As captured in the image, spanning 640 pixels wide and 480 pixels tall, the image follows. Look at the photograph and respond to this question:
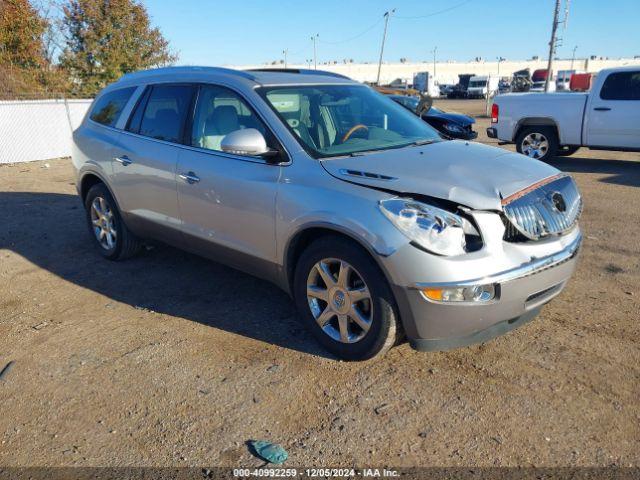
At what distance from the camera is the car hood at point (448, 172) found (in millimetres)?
3188

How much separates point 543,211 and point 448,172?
62cm

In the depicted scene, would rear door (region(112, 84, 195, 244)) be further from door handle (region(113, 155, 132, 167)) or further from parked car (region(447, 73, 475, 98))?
parked car (region(447, 73, 475, 98))

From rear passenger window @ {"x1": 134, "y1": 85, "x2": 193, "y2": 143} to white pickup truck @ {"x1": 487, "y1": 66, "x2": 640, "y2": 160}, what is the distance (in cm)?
872

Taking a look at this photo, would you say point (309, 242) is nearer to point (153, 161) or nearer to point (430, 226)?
Answer: point (430, 226)

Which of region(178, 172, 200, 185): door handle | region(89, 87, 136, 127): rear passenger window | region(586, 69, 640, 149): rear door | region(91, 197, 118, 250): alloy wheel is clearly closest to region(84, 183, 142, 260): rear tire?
region(91, 197, 118, 250): alloy wheel

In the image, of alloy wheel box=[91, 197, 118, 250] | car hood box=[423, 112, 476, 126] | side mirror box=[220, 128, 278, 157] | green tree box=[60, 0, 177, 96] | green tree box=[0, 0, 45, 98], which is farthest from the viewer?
green tree box=[60, 0, 177, 96]

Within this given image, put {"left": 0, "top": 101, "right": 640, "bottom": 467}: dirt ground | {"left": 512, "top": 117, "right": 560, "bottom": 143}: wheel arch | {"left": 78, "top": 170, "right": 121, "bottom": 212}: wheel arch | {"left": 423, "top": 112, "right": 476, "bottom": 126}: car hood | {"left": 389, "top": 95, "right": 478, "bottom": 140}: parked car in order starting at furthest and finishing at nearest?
{"left": 423, "top": 112, "right": 476, "bottom": 126}: car hood, {"left": 389, "top": 95, "right": 478, "bottom": 140}: parked car, {"left": 512, "top": 117, "right": 560, "bottom": 143}: wheel arch, {"left": 78, "top": 170, "right": 121, "bottom": 212}: wheel arch, {"left": 0, "top": 101, "right": 640, "bottom": 467}: dirt ground

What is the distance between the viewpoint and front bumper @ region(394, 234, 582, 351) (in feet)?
10.0

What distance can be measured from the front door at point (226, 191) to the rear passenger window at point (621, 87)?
29.6 ft

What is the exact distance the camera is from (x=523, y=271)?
312 centimetres

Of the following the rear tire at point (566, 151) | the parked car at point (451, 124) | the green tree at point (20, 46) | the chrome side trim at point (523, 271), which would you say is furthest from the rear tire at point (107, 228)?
the green tree at point (20, 46)

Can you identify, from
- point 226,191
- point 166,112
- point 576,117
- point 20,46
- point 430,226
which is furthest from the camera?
point 20,46

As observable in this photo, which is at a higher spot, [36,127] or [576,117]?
[576,117]

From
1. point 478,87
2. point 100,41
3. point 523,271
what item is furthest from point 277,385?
point 478,87
